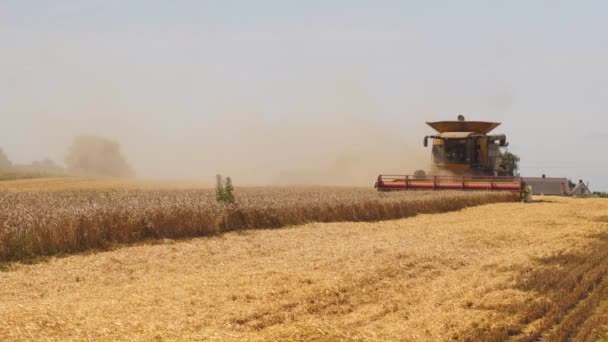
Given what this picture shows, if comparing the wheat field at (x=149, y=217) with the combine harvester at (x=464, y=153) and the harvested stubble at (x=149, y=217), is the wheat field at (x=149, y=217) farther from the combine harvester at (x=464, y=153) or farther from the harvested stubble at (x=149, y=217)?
the combine harvester at (x=464, y=153)

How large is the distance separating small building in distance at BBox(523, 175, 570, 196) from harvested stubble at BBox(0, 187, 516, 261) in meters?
16.3

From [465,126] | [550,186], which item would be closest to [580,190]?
[550,186]

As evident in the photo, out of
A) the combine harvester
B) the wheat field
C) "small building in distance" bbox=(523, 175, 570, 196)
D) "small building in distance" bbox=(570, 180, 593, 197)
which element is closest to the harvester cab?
the combine harvester

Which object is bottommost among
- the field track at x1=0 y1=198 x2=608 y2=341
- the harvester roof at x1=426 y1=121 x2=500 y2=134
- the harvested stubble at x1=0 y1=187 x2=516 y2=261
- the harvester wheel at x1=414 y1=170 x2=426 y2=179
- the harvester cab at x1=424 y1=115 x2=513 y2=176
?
the field track at x1=0 y1=198 x2=608 y2=341

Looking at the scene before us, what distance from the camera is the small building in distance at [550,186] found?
1358 inches

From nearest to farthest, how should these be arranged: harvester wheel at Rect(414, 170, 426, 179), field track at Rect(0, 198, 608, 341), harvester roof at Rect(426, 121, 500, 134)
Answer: field track at Rect(0, 198, 608, 341), harvester wheel at Rect(414, 170, 426, 179), harvester roof at Rect(426, 121, 500, 134)

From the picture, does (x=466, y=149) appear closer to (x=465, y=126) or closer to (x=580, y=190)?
(x=465, y=126)

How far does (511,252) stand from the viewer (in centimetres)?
1268

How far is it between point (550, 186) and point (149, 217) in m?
26.7

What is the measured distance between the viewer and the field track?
6.72 meters

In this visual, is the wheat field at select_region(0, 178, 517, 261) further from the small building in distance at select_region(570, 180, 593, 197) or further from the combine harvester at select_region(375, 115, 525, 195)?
the small building in distance at select_region(570, 180, 593, 197)

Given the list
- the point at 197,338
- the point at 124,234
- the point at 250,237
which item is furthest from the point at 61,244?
the point at 197,338

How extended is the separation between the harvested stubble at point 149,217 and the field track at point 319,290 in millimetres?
672

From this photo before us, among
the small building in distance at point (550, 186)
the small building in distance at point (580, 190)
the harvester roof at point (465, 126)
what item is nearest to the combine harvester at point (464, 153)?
the harvester roof at point (465, 126)
